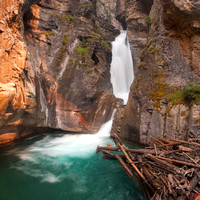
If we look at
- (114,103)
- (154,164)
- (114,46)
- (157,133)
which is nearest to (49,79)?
(114,103)

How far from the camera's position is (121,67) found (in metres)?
19.3

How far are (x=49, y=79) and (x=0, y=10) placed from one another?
576 cm

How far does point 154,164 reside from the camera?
4.18m

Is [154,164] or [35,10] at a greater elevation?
[35,10]

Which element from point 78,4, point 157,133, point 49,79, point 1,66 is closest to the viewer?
point 1,66

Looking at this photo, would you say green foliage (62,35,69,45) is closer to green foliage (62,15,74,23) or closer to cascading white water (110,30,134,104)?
green foliage (62,15,74,23)

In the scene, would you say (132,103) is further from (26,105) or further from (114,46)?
(114,46)

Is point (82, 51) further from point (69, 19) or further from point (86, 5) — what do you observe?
point (86, 5)

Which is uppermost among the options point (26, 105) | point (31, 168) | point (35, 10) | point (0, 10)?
point (35, 10)

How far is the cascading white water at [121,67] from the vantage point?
57.5 feet

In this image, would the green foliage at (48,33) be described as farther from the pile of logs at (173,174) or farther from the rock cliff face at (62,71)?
the pile of logs at (173,174)

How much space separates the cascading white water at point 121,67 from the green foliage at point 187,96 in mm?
8674

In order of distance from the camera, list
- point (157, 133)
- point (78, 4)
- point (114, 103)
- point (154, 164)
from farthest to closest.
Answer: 1. point (78, 4)
2. point (114, 103)
3. point (157, 133)
4. point (154, 164)

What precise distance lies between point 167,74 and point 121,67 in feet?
37.6
